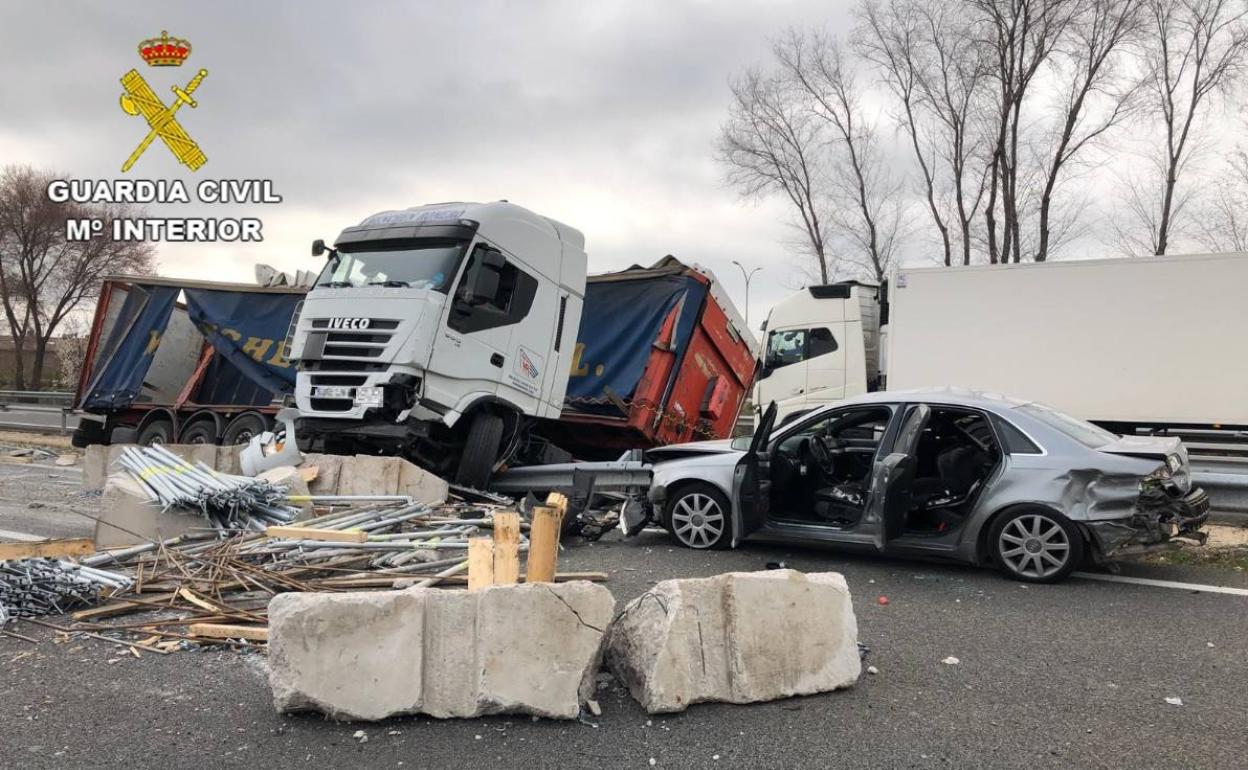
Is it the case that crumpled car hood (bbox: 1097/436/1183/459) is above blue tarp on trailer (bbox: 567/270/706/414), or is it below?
below

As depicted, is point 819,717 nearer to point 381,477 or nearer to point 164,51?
point 381,477

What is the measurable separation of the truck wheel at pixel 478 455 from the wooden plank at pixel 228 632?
4.47m

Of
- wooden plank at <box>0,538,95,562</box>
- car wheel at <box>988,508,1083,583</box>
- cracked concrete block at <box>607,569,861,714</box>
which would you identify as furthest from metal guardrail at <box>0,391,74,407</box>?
car wheel at <box>988,508,1083,583</box>

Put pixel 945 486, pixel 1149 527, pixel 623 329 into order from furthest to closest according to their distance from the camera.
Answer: pixel 623 329, pixel 945 486, pixel 1149 527

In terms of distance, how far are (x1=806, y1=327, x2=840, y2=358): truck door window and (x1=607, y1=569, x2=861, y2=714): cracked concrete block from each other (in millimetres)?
10872

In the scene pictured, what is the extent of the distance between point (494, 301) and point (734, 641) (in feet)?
19.2

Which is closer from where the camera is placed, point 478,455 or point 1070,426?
point 1070,426

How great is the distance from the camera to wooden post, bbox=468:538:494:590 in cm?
424

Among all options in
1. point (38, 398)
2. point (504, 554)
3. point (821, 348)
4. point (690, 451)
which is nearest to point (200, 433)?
point (690, 451)

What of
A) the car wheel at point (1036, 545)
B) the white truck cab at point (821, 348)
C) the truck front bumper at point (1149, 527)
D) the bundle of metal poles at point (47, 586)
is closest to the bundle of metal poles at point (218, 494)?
the bundle of metal poles at point (47, 586)

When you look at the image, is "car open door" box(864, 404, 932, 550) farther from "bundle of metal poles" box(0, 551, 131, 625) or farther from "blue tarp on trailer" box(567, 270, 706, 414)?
"bundle of metal poles" box(0, 551, 131, 625)

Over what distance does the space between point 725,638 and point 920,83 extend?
29.3 m

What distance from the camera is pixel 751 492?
6.36 m

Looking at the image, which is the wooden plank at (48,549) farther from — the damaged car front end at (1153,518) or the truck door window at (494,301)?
the damaged car front end at (1153,518)
